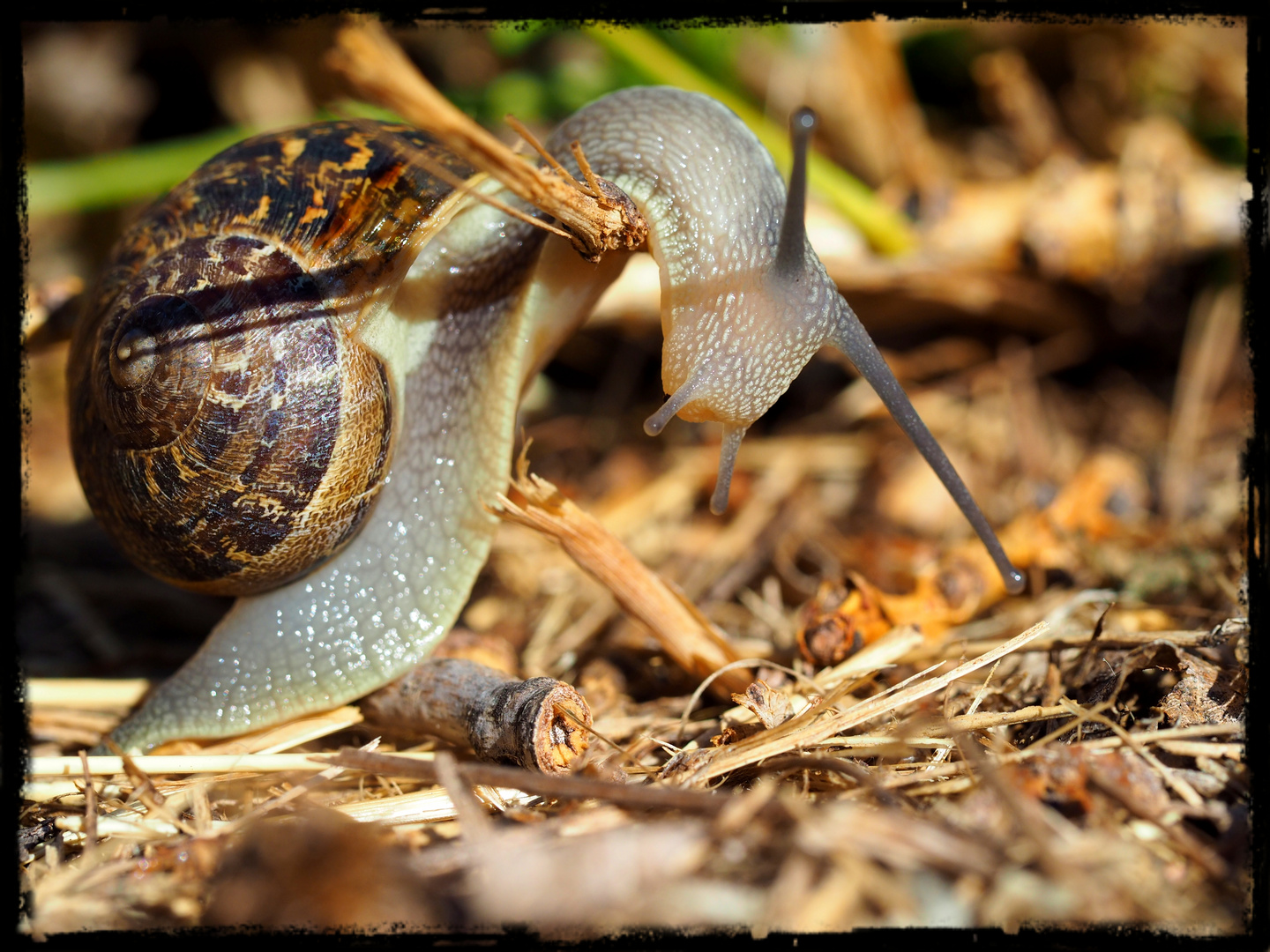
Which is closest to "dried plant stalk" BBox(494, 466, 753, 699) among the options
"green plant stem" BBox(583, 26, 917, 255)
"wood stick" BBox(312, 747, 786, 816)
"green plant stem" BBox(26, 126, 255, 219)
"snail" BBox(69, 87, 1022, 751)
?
"snail" BBox(69, 87, 1022, 751)

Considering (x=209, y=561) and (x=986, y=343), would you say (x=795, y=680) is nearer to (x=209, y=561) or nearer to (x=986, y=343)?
(x=209, y=561)

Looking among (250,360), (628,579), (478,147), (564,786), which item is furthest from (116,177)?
(564,786)

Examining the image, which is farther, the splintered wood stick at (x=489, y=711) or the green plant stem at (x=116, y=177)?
the green plant stem at (x=116, y=177)

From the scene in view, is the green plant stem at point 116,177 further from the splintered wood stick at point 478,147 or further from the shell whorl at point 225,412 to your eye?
the splintered wood stick at point 478,147

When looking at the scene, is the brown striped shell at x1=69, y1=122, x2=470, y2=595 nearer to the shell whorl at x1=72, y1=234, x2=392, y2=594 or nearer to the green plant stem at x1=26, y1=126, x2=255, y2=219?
the shell whorl at x1=72, y1=234, x2=392, y2=594

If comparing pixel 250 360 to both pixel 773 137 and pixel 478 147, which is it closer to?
pixel 478 147

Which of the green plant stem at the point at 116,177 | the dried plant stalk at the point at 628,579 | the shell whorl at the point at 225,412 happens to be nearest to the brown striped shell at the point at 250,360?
the shell whorl at the point at 225,412
